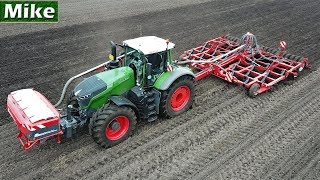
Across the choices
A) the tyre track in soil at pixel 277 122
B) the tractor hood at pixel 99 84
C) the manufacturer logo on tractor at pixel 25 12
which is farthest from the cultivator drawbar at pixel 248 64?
the manufacturer logo on tractor at pixel 25 12

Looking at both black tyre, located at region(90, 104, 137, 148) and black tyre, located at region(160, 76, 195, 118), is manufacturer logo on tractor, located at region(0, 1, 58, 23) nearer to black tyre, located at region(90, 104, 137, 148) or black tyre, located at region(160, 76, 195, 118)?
black tyre, located at region(160, 76, 195, 118)

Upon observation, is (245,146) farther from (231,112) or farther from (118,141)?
(118,141)

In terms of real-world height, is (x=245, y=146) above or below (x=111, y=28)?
below

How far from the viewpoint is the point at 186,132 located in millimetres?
7777

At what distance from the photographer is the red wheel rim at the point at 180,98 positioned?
26.8ft

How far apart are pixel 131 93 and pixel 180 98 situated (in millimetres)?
1513

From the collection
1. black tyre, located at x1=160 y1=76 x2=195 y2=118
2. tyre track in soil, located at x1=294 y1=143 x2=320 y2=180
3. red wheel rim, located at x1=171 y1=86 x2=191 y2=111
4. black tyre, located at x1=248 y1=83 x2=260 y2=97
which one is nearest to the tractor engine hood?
black tyre, located at x1=160 y1=76 x2=195 y2=118

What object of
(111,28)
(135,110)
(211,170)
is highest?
(111,28)

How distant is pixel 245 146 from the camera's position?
24.0 ft

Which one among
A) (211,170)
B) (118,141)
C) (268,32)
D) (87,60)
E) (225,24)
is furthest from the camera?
(225,24)

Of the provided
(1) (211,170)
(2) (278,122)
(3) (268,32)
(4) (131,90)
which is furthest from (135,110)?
(3) (268,32)

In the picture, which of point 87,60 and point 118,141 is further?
point 87,60

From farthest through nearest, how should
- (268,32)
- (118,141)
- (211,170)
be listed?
(268,32) < (118,141) < (211,170)

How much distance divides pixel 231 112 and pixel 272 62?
2920 mm
